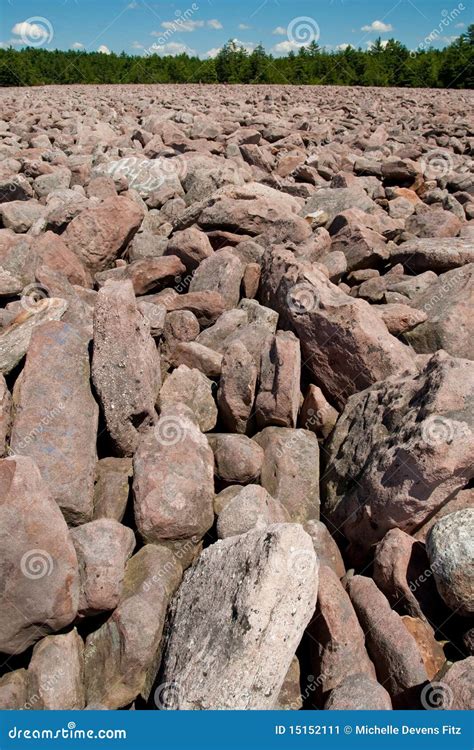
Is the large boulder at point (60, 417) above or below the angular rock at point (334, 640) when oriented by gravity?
above

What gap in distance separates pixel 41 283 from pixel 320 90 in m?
26.1

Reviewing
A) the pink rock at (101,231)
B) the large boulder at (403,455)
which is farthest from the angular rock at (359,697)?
the pink rock at (101,231)

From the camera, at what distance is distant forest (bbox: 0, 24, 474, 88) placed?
3422 centimetres

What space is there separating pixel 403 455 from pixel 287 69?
38.9 metres

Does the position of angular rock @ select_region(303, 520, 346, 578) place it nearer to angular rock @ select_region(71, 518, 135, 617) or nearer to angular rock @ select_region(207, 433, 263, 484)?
angular rock @ select_region(207, 433, 263, 484)

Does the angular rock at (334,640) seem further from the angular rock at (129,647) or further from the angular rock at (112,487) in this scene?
the angular rock at (112,487)

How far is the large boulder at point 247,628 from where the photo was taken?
2.83 m

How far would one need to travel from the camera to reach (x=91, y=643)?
3.38m

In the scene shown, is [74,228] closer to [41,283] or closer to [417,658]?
[41,283]

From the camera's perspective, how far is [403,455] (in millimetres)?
3652

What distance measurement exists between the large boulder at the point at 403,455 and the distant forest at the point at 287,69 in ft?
111

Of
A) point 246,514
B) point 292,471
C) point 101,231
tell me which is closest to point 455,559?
point 246,514

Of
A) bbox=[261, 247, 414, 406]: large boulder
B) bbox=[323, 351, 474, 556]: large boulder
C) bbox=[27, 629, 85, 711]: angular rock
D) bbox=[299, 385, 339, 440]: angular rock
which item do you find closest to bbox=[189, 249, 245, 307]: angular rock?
bbox=[261, 247, 414, 406]: large boulder

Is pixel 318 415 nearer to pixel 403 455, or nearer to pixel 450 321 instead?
pixel 403 455
